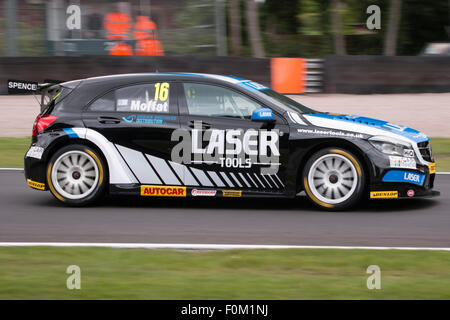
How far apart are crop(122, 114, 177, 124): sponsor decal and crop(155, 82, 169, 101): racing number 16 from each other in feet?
0.76

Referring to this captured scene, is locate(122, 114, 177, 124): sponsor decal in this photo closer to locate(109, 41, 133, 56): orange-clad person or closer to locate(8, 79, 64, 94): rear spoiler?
locate(8, 79, 64, 94): rear spoiler

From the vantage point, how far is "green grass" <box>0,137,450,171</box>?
1273cm

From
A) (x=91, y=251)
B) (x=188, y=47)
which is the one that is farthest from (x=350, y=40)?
(x=91, y=251)

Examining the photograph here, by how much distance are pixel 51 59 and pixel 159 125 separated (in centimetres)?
1361

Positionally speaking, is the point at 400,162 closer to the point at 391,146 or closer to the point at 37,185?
the point at 391,146

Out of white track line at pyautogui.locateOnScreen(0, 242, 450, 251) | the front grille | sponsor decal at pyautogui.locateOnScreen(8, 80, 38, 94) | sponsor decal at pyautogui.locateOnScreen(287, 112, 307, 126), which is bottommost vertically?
white track line at pyautogui.locateOnScreen(0, 242, 450, 251)

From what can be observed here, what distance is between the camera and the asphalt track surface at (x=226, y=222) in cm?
731

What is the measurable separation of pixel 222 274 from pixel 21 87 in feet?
14.4

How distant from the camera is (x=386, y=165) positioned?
8.34 m

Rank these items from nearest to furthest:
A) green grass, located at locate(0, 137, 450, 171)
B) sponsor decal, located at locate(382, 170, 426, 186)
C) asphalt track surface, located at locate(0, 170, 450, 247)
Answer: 1. asphalt track surface, located at locate(0, 170, 450, 247)
2. sponsor decal, located at locate(382, 170, 426, 186)
3. green grass, located at locate(0, 137, 450, 171)

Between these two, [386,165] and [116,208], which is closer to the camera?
[386,165]

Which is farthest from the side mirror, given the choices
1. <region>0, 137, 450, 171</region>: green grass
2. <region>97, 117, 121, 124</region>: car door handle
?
<region>0, 137, 450, 171</region>: green grass

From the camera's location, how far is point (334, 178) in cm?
845
